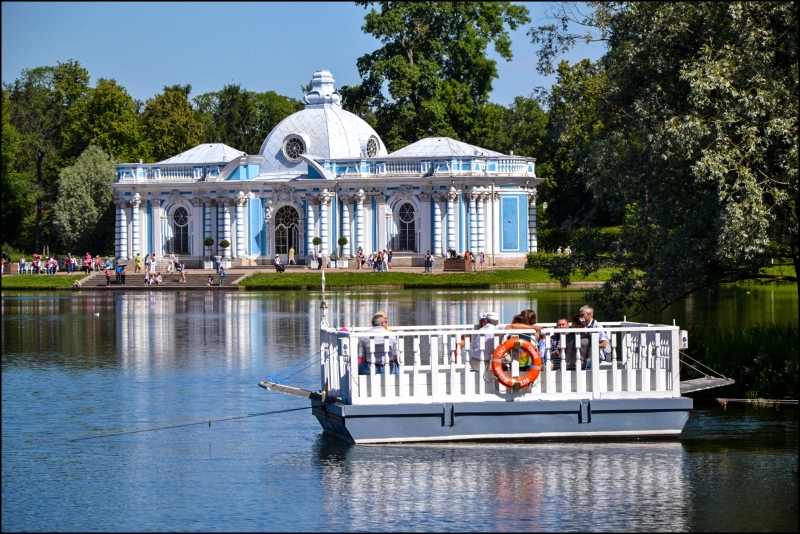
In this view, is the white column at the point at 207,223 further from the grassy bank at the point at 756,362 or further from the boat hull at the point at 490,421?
the boat hull at the point at 490,421

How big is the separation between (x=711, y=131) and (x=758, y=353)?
3.88 metres

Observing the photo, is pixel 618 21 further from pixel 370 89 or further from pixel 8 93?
pixel 8 93

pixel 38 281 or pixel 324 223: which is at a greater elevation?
pixel 324 223

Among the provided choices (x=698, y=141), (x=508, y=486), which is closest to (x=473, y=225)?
(x=698, y=141)

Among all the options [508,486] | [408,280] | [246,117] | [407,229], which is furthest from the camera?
[246,117]

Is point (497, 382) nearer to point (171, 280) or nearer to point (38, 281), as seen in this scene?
point (171, 280)

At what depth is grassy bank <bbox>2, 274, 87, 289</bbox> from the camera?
6606 centimetres

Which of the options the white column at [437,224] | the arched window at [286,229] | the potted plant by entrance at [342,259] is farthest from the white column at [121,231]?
the white column at [437,224]

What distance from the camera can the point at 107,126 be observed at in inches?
3317

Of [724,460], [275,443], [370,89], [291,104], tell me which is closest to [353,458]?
[275,443]

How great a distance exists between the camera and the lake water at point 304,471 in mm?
14883

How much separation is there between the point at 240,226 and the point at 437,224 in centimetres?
1117

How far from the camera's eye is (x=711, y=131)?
71.4 feet

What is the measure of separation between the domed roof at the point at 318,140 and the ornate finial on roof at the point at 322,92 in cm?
8
